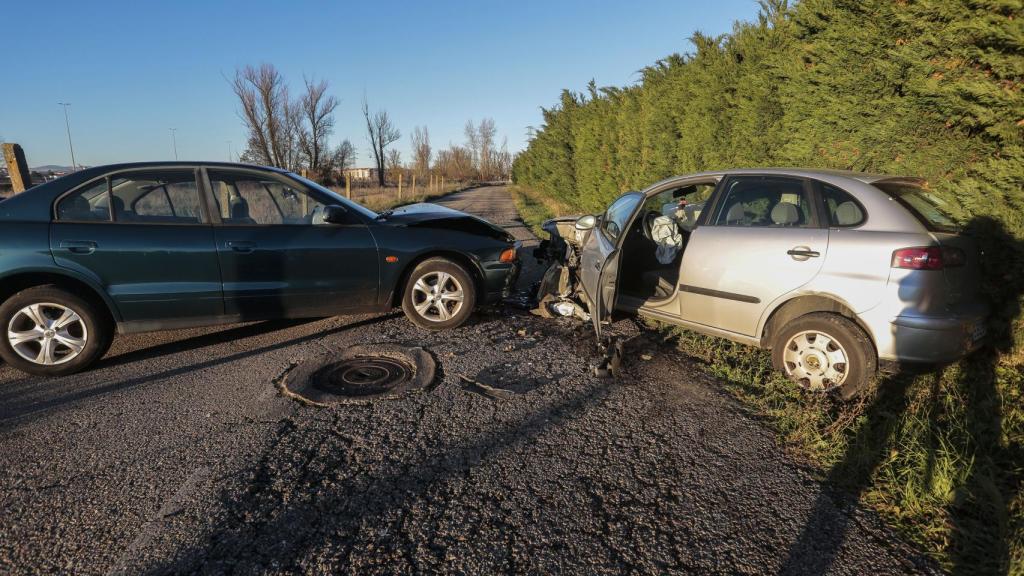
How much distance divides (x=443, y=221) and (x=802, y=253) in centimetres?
319

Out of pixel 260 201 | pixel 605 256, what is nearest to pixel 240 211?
pixel 260 201

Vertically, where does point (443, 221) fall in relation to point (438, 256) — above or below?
above

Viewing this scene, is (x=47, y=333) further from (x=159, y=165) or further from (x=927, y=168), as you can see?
(x=927, y=168)

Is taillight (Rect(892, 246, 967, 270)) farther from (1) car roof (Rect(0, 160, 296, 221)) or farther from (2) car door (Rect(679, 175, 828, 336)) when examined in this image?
(1) car roof (Rect(0, 160, 296, 221))

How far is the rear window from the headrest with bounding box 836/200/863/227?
205mm

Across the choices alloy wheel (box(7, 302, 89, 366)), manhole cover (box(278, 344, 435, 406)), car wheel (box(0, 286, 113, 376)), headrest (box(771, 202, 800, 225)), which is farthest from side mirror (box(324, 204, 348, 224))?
headrest (box(771, 202, 800, 225))

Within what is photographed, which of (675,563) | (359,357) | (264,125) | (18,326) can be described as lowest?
(675,563)

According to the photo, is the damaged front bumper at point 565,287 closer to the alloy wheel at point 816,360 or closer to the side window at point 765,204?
the side window at point 765,204

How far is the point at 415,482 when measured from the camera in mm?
2539

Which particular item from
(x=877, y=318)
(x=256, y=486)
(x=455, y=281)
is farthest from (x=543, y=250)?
(x=256, y=486)

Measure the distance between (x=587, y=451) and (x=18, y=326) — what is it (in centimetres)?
433

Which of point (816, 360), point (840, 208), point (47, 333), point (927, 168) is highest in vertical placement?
point (927, 168)

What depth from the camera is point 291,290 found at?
4410mm

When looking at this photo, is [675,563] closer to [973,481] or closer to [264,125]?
[973,481]
